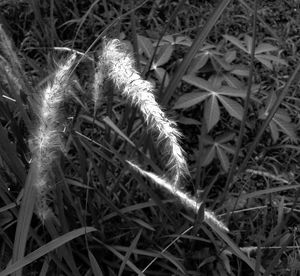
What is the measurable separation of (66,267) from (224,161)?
0.76 m

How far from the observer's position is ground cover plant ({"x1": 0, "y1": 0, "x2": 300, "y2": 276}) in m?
1.20

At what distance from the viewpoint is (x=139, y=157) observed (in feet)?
5.52

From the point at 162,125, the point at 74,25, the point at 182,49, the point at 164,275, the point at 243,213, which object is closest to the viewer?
the point at 162,125

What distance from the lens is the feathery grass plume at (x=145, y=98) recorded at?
3.16 ft

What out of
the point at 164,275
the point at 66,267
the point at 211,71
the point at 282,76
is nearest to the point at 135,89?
the point at 66,267

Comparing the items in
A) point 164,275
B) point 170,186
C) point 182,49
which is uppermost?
point 170,186

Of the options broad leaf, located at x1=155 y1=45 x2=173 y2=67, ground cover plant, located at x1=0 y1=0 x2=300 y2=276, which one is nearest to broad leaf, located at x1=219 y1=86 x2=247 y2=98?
ground cover plant, located at x1=0 y1=0 x2=300 y2=276

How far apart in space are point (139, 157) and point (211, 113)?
0.38 metres

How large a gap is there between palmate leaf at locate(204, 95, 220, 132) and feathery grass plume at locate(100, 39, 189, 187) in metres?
0.70

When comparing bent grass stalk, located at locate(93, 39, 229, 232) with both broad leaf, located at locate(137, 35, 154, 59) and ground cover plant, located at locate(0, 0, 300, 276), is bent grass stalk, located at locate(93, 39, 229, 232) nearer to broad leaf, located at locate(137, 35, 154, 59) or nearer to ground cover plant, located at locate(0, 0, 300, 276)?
ground cover plant, located at locate(0, 0, 300, 276)

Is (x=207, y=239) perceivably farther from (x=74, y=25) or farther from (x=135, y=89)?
(x=74, y=25)

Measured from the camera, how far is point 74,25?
8.86ft

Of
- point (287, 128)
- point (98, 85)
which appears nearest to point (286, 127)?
point (287, 128)

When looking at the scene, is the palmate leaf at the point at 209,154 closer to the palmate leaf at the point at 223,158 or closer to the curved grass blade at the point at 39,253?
the palmate leaf at the point at 223,158
